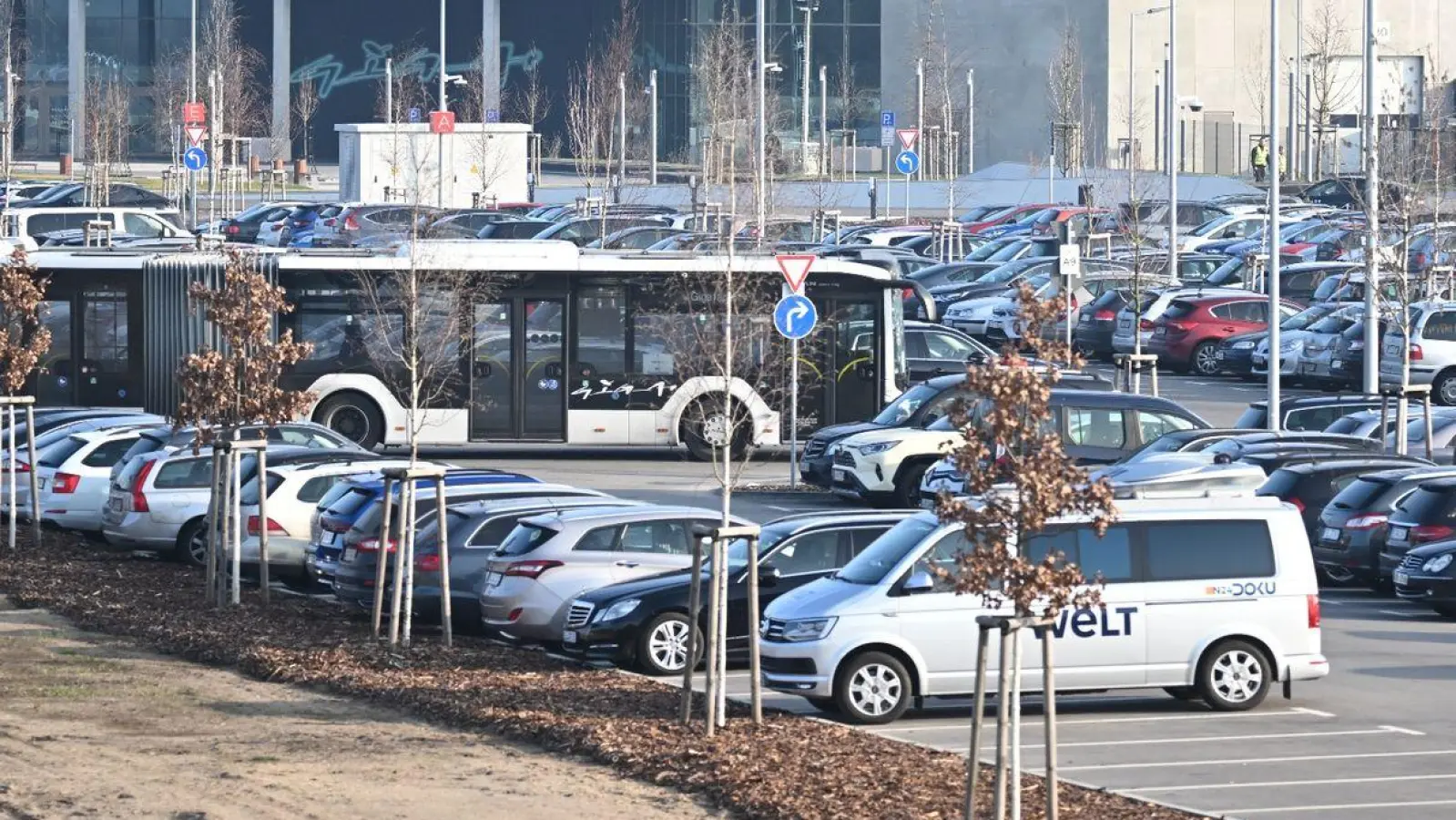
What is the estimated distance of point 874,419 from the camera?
33000mm

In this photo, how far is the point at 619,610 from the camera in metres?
18.8

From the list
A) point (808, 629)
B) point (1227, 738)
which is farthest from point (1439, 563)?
point (808, 629)

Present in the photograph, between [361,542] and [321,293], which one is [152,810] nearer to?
[361,542]

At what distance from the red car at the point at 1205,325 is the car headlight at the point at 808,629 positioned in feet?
102

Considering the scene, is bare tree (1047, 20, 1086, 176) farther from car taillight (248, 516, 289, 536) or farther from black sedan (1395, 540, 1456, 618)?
car taillight (248, 516, 289, 536)

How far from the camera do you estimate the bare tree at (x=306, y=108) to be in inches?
3494

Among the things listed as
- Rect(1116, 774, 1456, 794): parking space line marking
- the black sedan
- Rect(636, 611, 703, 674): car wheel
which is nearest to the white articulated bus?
the black sedan

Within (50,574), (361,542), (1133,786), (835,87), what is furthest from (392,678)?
(835,87)

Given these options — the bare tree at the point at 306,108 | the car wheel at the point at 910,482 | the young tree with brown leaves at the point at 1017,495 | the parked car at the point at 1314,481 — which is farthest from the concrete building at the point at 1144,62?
the young tree with brown leaves at the point at 1017,495

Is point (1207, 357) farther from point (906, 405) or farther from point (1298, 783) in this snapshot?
point (1298, 783)

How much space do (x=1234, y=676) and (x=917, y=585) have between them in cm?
257

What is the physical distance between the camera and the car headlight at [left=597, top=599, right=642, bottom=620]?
61.6 feet

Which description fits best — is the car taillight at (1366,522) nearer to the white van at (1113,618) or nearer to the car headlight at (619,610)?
the white van at (1113,618)

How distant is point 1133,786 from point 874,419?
1858cm
